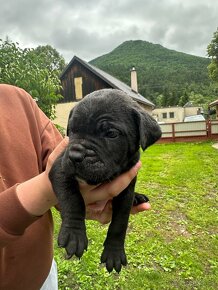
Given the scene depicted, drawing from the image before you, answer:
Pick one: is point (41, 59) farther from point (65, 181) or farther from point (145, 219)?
point (65, 181)

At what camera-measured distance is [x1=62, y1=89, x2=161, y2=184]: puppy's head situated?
67.4 inches

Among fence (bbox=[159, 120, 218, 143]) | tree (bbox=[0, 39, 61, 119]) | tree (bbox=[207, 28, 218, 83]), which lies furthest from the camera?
tree (bbox=[207, 28, 218, 83])

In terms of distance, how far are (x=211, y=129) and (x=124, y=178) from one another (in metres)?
22.8

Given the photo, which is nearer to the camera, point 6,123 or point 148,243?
point 6,123

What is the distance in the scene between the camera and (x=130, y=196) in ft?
6.84

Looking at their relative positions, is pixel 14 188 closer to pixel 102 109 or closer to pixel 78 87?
pixel 102 109

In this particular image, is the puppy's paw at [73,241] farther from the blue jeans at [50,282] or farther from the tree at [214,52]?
the tree at [214,52]

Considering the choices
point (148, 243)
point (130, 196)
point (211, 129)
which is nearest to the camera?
point (130, 196)

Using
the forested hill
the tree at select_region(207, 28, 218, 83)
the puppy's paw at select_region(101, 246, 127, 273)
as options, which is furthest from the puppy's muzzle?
the forested hill

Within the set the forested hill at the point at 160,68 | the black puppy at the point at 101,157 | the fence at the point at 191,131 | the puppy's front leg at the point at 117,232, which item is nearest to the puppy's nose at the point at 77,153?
the black puppy at the point at 101,157

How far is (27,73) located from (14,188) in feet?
14.9

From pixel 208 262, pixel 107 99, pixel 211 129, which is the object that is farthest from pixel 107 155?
pixel 211 129

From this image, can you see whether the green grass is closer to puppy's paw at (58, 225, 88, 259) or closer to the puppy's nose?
puppy's paw at (58, 225, 88, 259)

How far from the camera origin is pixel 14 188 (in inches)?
66.9
